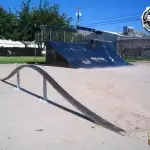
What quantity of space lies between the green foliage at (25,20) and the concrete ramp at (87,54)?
108 ft

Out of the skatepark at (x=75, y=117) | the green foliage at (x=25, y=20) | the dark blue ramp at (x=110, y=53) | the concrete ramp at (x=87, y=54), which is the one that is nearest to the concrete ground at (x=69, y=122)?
the skatepark at (x=75, y=117)

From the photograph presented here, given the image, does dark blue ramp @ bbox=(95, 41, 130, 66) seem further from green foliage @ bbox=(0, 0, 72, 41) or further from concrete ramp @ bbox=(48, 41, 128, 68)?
green foliage @ bbox=(0, 0, 72, 41)

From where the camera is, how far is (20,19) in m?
62.0

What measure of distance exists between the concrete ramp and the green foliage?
3306 cm

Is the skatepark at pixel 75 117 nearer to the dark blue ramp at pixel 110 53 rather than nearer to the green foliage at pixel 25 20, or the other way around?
the dark blue ramp at pixel 110 53

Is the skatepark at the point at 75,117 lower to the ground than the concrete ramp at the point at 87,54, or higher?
lower

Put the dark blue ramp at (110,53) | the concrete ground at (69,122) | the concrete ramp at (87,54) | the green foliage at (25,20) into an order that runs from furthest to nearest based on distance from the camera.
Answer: the green foliage at (25,20) < the dark blue ramp at (110,53) < the concrete ramp at (87,54) < the concrete ground at (69,122)

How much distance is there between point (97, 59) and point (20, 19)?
3978 cm

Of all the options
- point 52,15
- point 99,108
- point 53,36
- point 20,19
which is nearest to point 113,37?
point 52,15

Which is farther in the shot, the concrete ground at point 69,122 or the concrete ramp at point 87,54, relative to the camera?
the concrete ramp at point 87,54

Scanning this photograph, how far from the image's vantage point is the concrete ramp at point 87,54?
23.8 meters

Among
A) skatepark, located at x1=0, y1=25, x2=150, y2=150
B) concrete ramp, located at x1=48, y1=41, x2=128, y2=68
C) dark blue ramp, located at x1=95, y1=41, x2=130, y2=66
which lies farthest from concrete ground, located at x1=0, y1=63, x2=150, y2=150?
dark blue ramp, located at x1=95, y1=41, x2=130, y2=66

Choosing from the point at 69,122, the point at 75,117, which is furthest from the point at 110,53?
the point at 69,122

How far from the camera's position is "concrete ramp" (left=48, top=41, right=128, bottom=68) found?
23766 mm
